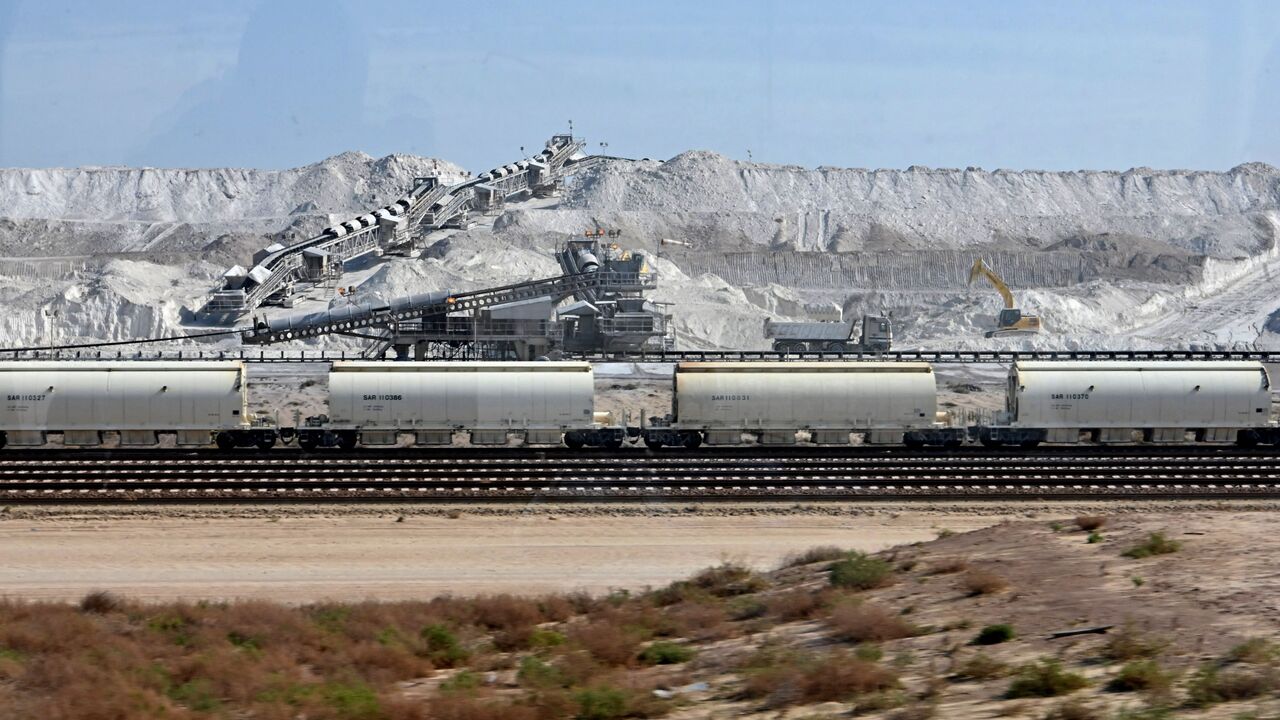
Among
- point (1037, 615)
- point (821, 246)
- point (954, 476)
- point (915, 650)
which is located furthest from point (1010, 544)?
point (821, 246)

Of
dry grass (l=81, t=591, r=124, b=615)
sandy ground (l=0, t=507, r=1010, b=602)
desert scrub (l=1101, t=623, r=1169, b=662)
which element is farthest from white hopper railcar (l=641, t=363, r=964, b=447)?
desert scrub (l=1101, t=623, r=1169, b=662)

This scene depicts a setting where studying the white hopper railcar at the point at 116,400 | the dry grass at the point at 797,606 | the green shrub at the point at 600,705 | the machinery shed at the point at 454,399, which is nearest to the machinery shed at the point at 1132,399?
the machinery shed at the point at 454,399

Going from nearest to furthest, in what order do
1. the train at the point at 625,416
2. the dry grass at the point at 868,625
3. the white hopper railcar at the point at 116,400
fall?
the dry grass at the point at 868,625 < the white hopper railcar at the point at 116,400 < the train at the point at 625,416

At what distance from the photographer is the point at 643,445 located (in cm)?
3984

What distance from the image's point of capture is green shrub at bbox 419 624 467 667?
16484mm

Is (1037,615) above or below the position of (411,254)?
below

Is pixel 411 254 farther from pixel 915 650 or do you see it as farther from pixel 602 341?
pixel 915 650

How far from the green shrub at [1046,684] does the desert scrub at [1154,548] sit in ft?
21.4

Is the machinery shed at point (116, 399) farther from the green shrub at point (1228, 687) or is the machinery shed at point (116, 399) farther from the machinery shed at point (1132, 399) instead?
the green shrub at point (1228, 687)

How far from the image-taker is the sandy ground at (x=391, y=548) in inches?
902

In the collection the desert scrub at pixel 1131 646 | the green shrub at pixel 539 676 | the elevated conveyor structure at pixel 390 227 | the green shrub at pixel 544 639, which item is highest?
the elevated conveyor structure at pixel 390 227

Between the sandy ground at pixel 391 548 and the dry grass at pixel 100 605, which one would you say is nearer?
the dry grass at pixel 100 605

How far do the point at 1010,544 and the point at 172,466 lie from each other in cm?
2340

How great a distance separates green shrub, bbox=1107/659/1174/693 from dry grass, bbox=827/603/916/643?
326 centimetres
